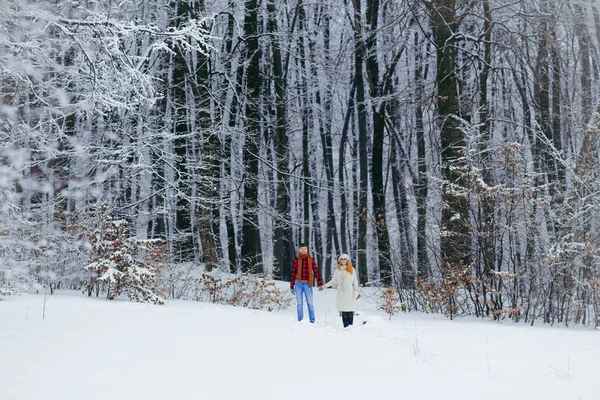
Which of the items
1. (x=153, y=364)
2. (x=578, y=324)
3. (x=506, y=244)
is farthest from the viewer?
(x=506, y=244)

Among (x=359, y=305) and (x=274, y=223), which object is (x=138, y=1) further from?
(x=359, y=305)

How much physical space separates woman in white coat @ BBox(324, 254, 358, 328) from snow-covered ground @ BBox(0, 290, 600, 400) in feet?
5.32

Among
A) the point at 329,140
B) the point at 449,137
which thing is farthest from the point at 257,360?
the point at 329,140

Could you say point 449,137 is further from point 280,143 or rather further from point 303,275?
point 280,143

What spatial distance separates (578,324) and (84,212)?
10.4m

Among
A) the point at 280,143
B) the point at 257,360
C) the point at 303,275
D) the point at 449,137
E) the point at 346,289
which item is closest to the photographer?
the point at 257,360

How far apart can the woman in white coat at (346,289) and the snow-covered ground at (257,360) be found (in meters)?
1.62

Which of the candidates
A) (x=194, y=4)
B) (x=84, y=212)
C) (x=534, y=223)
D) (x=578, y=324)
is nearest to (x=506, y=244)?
(x=534, y=223)

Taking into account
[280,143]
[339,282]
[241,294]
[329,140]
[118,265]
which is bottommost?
[241,294]

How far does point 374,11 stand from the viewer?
18578mm

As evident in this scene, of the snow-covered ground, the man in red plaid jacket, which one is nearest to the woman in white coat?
the man in red plaid jacket

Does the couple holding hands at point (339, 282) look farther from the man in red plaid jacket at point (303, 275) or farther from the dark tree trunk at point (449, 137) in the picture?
the dark tree trunk at point (449, 137)

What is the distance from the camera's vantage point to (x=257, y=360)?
5699mm

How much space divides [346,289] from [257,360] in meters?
5.77
